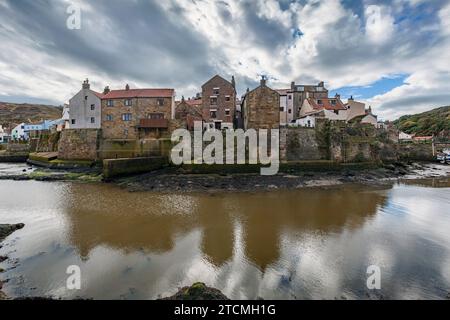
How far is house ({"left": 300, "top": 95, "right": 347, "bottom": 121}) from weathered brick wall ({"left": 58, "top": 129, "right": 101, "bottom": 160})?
98.9 ft

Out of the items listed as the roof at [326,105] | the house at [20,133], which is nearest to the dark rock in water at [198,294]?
the roof at [326,105]

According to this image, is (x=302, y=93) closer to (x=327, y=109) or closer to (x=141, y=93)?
(x=327, y=109)

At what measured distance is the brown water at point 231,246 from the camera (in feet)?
19.0

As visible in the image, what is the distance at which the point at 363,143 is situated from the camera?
26.3 m

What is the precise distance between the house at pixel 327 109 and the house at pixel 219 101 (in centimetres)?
1188

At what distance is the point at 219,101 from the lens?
110ft

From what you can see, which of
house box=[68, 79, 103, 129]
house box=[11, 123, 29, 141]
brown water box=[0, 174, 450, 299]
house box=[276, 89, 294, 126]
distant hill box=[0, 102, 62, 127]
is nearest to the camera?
brown water box=[0, 174, 450, 299]

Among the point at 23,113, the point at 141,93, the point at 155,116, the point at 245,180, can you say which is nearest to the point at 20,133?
the point at 141,93

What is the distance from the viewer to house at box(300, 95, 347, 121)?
3200 cm

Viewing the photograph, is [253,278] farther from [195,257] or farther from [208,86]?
[208,86]

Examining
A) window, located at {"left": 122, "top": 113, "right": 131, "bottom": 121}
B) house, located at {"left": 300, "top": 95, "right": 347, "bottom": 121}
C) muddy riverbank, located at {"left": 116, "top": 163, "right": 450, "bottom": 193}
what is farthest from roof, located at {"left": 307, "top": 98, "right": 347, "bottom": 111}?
window, located at {"left": 122, "top": 113, "right": 131, "bottom": 121}

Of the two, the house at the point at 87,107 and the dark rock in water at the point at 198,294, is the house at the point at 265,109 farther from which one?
the dark rock in water at the point at 198,294

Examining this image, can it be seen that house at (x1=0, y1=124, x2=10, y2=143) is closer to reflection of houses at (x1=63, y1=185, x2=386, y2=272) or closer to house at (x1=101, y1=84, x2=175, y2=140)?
house at (x1=101, y1=84, x2=175, y2=140)
